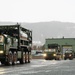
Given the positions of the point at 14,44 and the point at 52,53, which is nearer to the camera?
the point at 14,44

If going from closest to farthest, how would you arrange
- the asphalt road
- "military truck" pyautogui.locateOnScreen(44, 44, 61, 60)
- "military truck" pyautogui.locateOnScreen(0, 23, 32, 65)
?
1. the asphalt road
2. "military truck" pyautogui.locateOnScreen(0, 23, 32, 65)
3. "military truck" pyautogui.locateOnScreen(44, 44, 61, 60)

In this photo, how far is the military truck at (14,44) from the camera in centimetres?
2939

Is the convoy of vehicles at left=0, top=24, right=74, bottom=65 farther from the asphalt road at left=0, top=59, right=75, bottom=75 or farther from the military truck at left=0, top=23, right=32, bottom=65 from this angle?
the asphalt road at left=0, top=59, right=75, bottom=75

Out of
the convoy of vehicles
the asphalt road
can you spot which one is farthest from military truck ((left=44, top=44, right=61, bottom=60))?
the asphalt road

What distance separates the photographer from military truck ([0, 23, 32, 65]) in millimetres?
29391

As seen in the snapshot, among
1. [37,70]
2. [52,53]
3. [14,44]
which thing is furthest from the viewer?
[52,53]

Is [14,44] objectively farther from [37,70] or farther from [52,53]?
[52,53]

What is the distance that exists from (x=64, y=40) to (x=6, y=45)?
7571 centimetres

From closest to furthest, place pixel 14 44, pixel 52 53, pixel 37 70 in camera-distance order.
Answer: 1. pixel 37 70
2. pixel 14 44
3. pixel 52 53

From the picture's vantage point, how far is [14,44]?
31.6 m

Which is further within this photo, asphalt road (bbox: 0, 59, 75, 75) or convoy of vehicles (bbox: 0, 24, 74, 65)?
convoy of vehicles (bbox: 0, 24, 74, 65)

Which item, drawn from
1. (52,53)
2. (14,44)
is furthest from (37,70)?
(52,53)

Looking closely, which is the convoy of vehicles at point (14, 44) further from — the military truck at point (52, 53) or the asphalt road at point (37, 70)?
the military truck at point (52, 53)

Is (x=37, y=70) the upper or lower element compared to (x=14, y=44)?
lower
